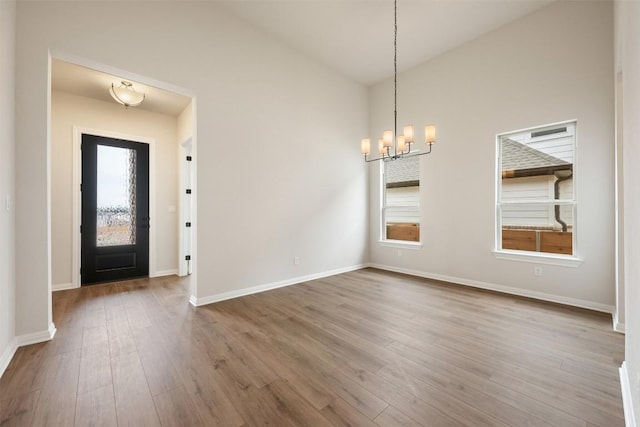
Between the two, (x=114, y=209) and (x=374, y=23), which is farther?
(x=114, y=209)

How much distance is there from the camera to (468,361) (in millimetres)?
2066

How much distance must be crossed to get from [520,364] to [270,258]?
3.08m

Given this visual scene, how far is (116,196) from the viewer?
449 centimetres

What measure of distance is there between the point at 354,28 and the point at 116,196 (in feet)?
15.4

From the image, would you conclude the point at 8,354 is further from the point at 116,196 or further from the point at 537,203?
the point at 537,203

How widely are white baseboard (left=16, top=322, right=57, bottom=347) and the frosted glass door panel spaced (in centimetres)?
234

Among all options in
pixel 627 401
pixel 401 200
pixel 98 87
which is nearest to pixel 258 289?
pixel 401 200

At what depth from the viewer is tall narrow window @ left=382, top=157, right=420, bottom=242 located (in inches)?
195

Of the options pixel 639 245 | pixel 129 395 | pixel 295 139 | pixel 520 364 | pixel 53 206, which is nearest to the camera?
pixel 639 245

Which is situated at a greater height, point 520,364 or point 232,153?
point 232,153

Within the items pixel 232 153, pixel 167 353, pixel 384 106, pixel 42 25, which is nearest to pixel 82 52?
pixel 42 25

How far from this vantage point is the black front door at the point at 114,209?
4.25 metres

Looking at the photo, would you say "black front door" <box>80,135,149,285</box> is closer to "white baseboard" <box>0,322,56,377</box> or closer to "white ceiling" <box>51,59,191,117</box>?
"white ceiling" <box>51,59,191,117</box>

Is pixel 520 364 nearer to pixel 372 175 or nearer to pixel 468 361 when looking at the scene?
pixel 468 361
